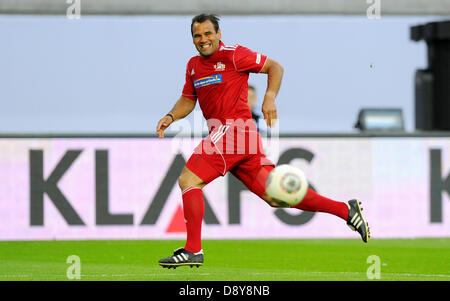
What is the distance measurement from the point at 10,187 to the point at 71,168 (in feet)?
3.02

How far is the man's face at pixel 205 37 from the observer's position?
866cm

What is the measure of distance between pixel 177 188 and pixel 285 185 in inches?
219

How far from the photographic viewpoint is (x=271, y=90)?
340 inches

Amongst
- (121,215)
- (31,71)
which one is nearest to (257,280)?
(121,215)

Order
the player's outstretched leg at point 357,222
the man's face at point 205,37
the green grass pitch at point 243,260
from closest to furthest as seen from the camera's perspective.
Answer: the man's face at point 205,37
the player's outstretched leg at point 357,222
the green grass pitch at point 243,260

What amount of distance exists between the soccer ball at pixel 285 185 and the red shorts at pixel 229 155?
5.6 inches

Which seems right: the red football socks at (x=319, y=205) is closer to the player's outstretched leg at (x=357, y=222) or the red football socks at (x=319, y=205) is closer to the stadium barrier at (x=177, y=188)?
the player's outstretched leg at (x=357, y=222)

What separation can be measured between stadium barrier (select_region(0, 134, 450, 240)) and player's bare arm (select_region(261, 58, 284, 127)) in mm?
5487

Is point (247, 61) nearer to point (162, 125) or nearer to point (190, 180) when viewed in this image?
point (162, 125)

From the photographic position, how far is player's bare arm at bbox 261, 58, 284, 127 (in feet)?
27.4

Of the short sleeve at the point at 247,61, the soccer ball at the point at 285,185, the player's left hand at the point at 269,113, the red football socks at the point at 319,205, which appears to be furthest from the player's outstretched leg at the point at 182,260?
the short sleeve at the point at 247,61

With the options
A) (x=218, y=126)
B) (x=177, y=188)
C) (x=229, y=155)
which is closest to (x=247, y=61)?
(x=218, y=126)

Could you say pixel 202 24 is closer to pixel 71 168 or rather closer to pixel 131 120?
pixel 71 168

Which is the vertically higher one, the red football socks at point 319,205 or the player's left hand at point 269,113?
the player's left hand at point 269,113
